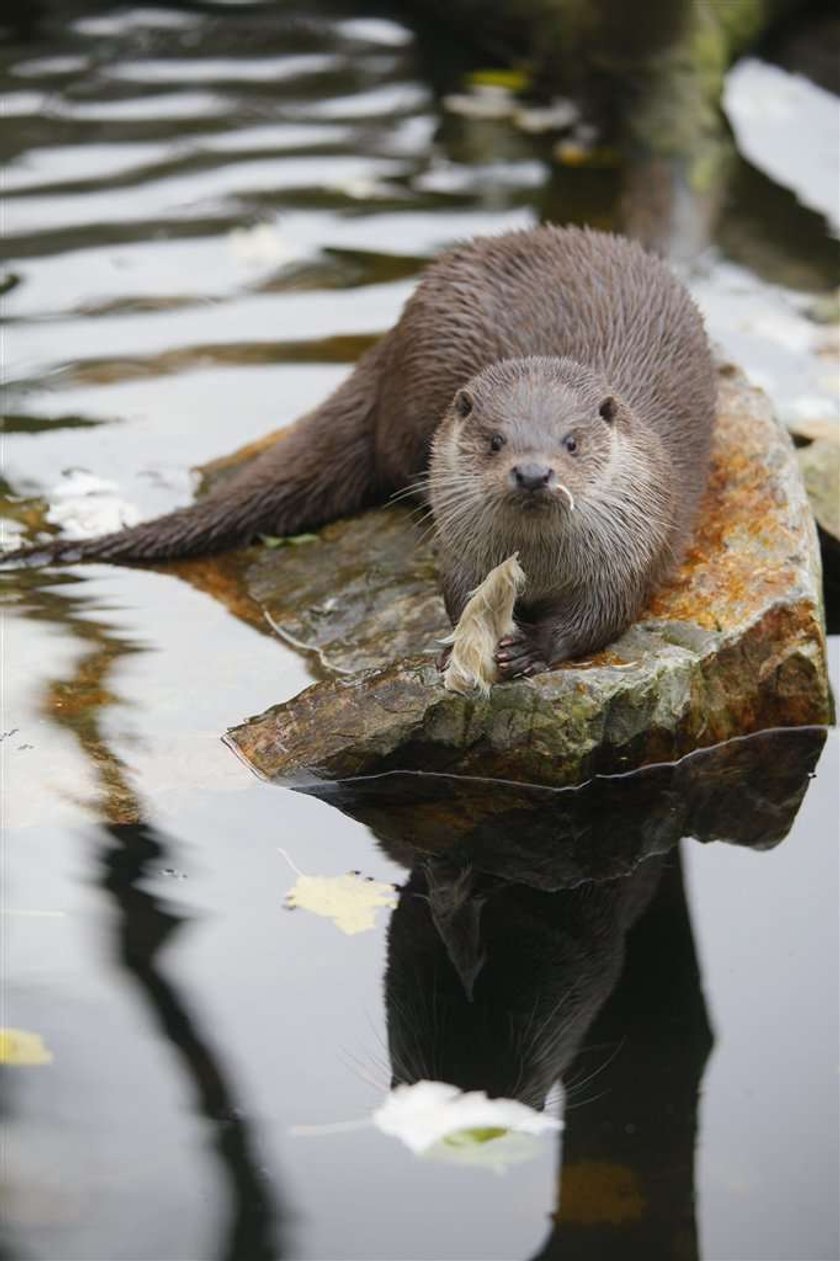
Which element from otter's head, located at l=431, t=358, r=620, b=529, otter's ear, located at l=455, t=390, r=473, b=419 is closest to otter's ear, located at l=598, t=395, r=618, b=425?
otter's head, located at l=431, t=358, r=620, b=529

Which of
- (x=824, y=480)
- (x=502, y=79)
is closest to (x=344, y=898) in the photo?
(x=824, y=480)

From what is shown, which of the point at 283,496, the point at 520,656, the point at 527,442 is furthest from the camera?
the point at 283,496

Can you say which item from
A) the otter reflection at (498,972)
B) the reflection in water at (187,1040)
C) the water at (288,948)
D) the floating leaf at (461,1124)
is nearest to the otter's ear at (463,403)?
the water at (288,948)

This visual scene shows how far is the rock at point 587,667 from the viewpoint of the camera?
3.37 metres

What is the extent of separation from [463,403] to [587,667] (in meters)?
0.53

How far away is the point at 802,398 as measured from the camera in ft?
16.2

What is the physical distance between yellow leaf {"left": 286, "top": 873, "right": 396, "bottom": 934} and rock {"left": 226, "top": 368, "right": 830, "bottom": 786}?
0.32 m

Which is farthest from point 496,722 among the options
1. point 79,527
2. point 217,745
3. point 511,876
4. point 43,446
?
point 43,446

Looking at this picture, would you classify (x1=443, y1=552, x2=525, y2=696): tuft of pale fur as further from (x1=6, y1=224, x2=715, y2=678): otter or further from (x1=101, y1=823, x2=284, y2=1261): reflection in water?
(x1=101, y1=823, x2=284, y2=1261): reflection in water

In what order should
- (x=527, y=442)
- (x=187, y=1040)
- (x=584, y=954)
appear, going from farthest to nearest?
(x=527, y=442) → (x=584, y=954) → (x=187, y=1040)

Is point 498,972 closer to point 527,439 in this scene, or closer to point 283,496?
point 527,439

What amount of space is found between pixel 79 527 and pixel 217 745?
3.39ft

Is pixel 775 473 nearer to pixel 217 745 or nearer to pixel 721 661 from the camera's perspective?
pixel 721 661

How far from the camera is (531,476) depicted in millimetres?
3121
